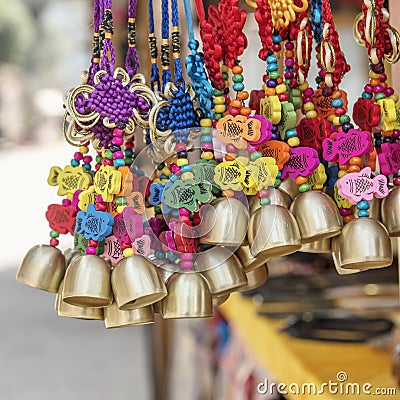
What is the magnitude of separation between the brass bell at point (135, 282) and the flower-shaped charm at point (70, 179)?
0.10 metres

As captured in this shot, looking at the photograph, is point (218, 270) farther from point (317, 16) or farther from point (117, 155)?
point (317, 16)

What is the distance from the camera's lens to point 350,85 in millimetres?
→ 2902

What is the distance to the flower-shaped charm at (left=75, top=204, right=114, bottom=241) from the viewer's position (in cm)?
63

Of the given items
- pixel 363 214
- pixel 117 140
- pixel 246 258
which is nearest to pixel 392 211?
pixel 363 214

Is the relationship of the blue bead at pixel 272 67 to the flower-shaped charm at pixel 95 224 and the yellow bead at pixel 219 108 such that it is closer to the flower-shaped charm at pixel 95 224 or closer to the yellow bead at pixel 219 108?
the yellow bead at pixel 219 108

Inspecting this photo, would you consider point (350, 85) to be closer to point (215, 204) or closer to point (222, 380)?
point (222, 380)

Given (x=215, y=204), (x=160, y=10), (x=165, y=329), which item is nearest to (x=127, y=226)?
(x=215, y=204)

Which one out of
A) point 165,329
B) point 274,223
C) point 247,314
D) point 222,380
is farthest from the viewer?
point 165,329

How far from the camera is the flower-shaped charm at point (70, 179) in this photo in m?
0.69

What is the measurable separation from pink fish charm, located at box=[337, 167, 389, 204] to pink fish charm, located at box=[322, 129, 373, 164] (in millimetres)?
16

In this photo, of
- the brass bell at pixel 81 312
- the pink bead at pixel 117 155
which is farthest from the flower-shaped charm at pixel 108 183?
the brass bell at pixel 81 312

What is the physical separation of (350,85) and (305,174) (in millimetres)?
2352

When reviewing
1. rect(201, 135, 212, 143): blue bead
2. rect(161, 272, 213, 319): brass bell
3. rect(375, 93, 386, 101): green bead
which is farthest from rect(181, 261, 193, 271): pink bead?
rect(375, 93, 386, 101): green bead

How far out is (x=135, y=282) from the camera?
2.00 ft
